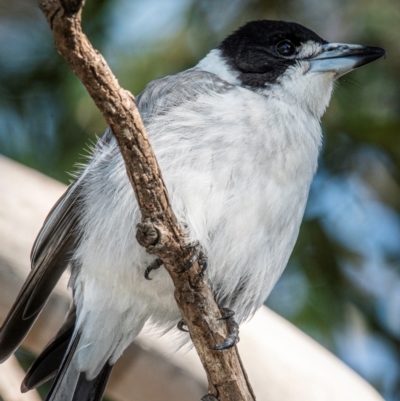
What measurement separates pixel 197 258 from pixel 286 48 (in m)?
1.00

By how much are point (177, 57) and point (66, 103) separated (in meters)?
0.52

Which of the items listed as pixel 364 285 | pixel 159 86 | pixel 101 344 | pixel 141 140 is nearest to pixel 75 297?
pixel 101 344

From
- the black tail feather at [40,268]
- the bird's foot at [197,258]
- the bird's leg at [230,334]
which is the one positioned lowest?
the black tail feather at [40,268]

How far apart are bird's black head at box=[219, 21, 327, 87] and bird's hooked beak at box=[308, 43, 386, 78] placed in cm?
5

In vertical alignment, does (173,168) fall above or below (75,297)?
above

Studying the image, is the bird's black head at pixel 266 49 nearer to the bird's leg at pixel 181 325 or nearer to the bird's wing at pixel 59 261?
the bird's wing at pixel 59 261

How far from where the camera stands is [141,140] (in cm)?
178

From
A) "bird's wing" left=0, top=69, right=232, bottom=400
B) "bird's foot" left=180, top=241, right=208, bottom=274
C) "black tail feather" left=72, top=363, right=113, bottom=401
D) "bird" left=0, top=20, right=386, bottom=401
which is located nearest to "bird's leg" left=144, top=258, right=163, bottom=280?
"bird" left=0, top=20, right=386, bottom=401

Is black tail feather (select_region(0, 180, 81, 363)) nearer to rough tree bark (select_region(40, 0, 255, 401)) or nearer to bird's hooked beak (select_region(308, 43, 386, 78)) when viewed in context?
rough tree bark (select_region(40, 0, 255, 401))

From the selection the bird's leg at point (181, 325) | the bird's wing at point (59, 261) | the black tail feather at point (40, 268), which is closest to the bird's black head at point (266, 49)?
the bird's wing at point (59, 261)

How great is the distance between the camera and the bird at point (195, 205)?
2303 mm

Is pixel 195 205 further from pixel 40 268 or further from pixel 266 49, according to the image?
pixel 266 49

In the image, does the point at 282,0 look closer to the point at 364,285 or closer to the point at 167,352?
the point at 364,285

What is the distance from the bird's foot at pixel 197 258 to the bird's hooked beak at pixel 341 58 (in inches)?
33.7
